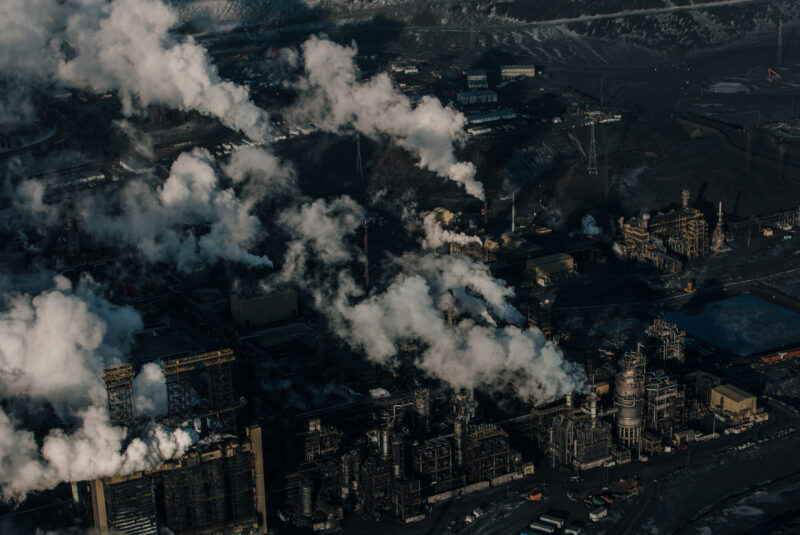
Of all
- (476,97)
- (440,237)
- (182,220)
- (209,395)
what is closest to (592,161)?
(440,237)

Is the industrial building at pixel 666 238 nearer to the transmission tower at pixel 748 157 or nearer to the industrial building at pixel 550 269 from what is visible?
the industrial building at pixel 550 269

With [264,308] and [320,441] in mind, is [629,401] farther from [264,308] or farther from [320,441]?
[264,308]

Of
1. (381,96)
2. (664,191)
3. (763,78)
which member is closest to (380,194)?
(381,96)

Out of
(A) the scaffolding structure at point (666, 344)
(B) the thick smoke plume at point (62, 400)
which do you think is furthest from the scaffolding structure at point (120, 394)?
(A) the scaffolding structure at point (666, 344)

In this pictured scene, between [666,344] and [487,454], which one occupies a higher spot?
[666,344]

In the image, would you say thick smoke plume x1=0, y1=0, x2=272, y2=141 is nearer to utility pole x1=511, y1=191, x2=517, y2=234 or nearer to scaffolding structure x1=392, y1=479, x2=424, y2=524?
utility pole x1=511, y1=191, x2=517, y2=234

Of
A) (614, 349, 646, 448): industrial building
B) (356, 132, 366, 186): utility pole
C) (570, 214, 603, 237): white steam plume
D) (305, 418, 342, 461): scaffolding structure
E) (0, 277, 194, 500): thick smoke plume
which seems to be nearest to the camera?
(0, 277, 194, 500): thick smoke plume

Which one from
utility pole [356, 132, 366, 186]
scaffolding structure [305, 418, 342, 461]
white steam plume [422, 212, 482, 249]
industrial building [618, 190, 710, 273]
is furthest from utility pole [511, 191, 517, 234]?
scaffolding structure [305, 418, 342, 461]

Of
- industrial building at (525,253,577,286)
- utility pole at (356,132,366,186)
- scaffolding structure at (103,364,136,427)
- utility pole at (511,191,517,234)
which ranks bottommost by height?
industrial building at (525,253,577,286)
